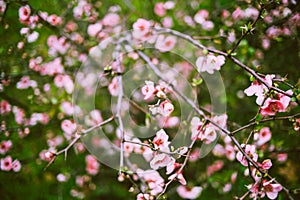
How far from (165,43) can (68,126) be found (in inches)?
28.2

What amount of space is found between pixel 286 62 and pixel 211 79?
0.36 m

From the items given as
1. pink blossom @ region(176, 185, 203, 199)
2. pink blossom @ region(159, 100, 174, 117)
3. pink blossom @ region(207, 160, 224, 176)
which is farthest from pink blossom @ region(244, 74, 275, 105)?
pink blossom @ region(207, 160, 224, 176)

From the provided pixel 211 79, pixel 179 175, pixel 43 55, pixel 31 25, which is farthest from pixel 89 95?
pixel 179 175

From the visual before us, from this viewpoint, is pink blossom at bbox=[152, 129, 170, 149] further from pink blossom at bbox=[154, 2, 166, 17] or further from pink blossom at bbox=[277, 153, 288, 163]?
pink blossom at bbox=[154, 2, 166, 17]

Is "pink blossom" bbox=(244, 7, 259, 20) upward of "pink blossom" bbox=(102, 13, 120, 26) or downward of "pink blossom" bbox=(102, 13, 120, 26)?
upward

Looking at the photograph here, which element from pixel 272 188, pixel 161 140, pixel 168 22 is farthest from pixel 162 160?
pixel 168 22

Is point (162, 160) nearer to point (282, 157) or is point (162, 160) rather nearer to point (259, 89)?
point (259, 89)

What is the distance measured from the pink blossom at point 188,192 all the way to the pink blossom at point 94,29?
99 centimetres

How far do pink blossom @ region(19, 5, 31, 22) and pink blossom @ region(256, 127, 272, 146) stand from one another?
1201 millimetres

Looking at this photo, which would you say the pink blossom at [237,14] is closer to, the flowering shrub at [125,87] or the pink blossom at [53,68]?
the flowering shrub at [125,87]

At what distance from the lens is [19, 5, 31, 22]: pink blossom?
1.90 metres

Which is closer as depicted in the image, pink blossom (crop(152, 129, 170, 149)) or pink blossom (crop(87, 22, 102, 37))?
pink blossom (crop(152, 129, 170, 149))

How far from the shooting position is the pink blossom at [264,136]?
1776mm

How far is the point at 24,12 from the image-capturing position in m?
1.92
